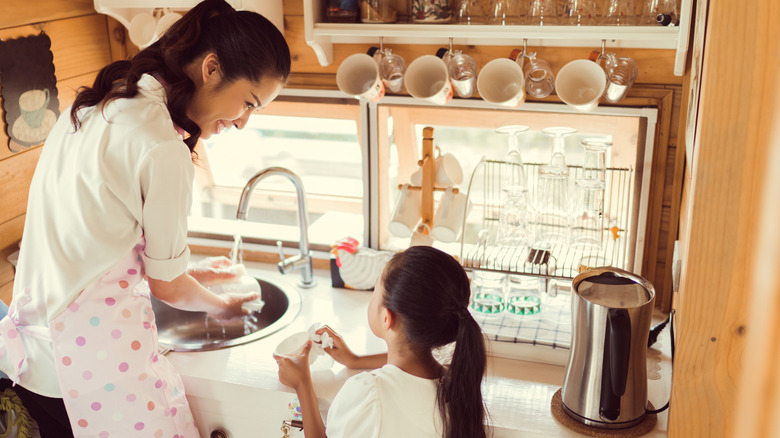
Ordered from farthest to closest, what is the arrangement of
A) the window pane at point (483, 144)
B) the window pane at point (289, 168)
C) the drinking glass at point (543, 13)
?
the window pane at point (289, 168) < the window pane at point (483, 144) < the drinking glass at point (543, 13)

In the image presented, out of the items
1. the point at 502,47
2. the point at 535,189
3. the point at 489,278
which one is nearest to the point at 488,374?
the point at 489,278

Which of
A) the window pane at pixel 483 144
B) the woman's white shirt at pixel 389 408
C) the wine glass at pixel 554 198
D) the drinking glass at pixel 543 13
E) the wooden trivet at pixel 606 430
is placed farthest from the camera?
the window pane at pixel 483 144

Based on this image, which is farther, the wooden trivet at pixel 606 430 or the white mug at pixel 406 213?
the white mug at pixel 406 213

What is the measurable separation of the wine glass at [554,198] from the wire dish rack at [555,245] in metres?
0.01

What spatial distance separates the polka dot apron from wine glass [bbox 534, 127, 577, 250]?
94 centimetres

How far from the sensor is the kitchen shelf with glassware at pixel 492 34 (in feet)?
4.97

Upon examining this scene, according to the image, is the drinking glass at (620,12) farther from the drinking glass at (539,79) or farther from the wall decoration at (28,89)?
the wall decoration at (28,89)

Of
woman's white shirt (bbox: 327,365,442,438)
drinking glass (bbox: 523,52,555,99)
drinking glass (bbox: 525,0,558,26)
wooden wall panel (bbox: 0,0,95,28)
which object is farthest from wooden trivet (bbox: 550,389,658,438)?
wooden wall panel (bbox: 0,0,95,28)

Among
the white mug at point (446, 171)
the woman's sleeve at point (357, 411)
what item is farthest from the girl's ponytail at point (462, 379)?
the white mug at point (446, 171)

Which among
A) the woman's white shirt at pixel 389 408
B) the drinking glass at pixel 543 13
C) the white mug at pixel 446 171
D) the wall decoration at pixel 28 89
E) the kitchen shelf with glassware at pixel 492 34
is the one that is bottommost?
the woman's white shirt at pixel 389 408

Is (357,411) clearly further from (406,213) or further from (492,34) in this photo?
(492,34)

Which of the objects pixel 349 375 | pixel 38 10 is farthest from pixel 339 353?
pixel 38 10

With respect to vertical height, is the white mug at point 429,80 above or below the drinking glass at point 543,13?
below

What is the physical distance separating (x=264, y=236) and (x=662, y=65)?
4.24 ft
